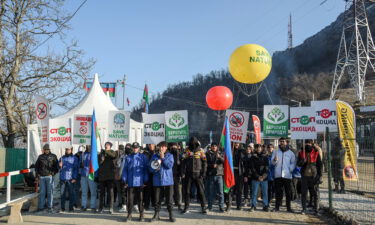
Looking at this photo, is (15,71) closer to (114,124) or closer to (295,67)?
(114,124)

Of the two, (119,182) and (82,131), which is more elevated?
(82,131)

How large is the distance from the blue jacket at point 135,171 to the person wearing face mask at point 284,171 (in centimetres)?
378

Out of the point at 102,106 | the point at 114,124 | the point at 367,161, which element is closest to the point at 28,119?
the point at 102,106

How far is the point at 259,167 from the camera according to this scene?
927 centimetres

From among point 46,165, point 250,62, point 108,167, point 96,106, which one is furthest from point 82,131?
point 250,62

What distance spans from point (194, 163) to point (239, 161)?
5.59 ft

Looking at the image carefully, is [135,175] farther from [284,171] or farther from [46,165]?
[284,171]

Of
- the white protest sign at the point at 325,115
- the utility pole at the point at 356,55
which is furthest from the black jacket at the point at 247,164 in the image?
the utility pole at the point at 356,55

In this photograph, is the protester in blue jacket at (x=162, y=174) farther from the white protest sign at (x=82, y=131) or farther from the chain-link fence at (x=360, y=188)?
the chain-link fence at (x=360, y=188)

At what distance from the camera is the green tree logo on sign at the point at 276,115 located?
1090 cm

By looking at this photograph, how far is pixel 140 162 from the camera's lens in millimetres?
8164

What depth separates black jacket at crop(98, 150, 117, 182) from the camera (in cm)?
908

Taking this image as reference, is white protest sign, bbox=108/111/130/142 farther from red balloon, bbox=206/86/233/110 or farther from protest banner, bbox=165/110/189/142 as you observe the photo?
red balloon, bbox=206/86/233/110

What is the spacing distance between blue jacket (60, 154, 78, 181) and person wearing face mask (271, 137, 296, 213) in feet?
19.0
